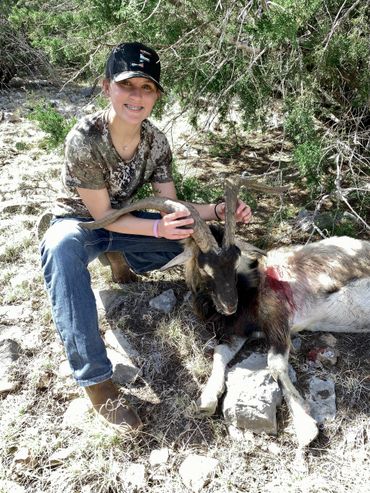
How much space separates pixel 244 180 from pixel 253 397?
1.57m

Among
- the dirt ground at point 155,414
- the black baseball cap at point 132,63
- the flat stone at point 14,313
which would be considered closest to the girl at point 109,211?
the black baseball cap at point 132,63

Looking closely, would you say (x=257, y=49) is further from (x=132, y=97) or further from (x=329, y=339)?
(x=329, y=339)

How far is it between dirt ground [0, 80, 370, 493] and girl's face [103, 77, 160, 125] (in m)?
1.61

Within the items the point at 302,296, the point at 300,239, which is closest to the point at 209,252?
the point at 302,296

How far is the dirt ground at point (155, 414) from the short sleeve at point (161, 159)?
99cm

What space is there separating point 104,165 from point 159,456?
2.01 m

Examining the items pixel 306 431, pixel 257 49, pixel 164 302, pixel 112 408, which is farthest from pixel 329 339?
pixel 257 49

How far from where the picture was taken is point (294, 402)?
116 inches

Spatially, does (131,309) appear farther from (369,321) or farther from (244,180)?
(369,321)

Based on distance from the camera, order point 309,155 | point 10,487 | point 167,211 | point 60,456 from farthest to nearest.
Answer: point 309,155, point 167,211, point 60,456, point 10,487

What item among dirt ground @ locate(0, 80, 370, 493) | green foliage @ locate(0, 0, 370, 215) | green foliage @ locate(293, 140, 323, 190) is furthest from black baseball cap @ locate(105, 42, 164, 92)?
dirt ground @ locate(0, 80, 370, 493)

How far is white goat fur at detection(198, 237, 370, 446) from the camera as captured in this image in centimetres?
362

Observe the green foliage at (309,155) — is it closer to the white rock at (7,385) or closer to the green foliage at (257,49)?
the green foliage at (257,49)

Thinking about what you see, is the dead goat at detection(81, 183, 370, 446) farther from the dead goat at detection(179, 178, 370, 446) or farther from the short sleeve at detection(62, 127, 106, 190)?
the short sleeve at detection(62, 127, 106, 190)
